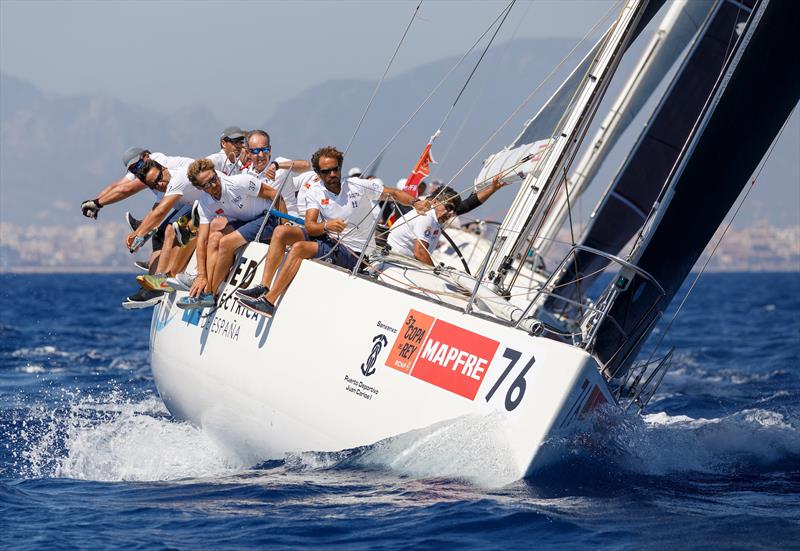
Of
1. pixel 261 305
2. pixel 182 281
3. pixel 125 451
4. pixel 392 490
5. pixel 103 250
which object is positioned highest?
pixel 261 305

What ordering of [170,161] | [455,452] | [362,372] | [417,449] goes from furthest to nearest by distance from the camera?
[170,161]
[362,372]
[417,449]
[455,452]

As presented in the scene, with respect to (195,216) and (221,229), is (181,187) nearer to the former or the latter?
(195,216)

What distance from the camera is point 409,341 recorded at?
605cm

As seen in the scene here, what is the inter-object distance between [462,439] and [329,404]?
2.84 feet

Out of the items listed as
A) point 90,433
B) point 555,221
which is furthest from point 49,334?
point 90,433

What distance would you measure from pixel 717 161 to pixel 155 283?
352cm

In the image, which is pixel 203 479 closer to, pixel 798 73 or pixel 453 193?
pixel 453 193

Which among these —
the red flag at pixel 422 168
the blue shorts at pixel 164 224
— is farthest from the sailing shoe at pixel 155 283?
the red flag at pixel 422 168

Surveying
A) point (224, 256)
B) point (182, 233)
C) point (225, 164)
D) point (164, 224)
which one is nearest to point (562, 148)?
point (224, 256)

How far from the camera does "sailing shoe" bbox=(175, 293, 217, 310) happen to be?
700 cm

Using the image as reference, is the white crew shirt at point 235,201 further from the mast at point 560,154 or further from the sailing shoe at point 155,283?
the mast at point 560,154

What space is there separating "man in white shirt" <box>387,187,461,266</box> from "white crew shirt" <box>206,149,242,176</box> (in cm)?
115

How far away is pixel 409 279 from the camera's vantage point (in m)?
6.70

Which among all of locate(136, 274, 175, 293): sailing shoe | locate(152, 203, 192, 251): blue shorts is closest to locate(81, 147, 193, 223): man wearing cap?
locate(152, 203, 192, 251): blue shorts
